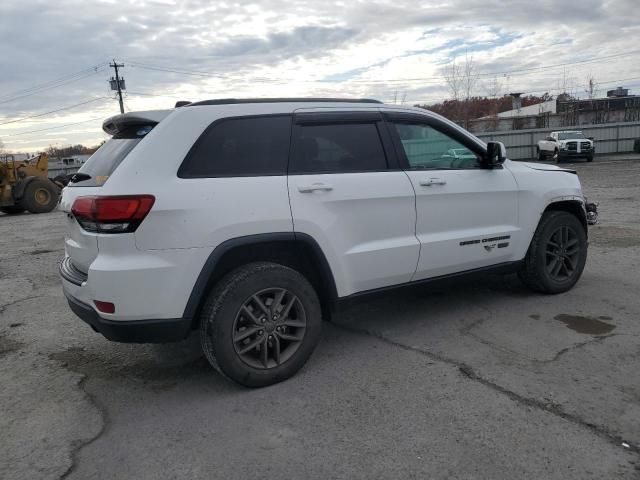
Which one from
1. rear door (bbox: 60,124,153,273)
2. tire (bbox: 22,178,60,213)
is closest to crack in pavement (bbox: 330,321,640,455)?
rear door (bbox: 60,124,153,273)

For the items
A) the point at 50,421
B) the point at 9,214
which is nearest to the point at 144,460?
the point at 50,421

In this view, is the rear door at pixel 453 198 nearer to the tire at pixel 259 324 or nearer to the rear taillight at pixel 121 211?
the tire at pixel 259 324

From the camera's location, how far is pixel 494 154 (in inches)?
179

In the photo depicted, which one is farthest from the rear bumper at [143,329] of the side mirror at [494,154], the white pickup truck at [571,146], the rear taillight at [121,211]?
the white pickup truck at [571,146]

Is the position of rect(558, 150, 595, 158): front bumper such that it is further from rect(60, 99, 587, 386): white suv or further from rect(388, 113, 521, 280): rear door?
rect(60, 99, 587, 386): white suv

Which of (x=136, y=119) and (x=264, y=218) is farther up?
(x=136, y=119)

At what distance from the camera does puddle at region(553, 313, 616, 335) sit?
4.27 metres

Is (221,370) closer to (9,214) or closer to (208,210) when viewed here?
(208,210)

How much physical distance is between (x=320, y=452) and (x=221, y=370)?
0.91m

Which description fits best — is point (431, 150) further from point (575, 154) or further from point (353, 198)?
point (575, 154)

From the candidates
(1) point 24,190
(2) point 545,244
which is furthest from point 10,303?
(1) point 24,190

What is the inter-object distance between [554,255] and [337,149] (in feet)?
8.62

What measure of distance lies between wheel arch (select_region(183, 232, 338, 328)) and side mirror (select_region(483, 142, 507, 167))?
187 cm

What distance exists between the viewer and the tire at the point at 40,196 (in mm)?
18609
